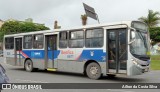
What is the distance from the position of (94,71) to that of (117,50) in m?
1.94

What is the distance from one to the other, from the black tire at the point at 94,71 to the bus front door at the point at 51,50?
3090 millimetres

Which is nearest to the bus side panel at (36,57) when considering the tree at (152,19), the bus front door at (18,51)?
the bus front door at (18,51)

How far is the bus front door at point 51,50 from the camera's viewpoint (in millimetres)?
18294

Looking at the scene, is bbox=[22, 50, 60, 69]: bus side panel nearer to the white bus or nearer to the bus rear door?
the white bus

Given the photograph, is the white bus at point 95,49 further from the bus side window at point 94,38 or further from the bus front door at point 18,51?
the bus front door at point 18,51

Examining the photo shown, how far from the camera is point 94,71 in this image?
15547 millimetres

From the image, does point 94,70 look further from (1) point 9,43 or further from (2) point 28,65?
(1) point 9,43

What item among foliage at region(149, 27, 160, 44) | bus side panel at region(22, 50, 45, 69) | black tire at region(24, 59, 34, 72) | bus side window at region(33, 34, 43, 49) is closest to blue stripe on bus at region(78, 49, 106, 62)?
bus side panel at region(22, 50, 45, 69)

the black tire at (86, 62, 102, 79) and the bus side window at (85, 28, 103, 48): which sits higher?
the bus side window at (85, 28, 103, 48)

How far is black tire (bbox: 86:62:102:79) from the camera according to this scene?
50.3 ft

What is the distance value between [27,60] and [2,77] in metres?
14.8

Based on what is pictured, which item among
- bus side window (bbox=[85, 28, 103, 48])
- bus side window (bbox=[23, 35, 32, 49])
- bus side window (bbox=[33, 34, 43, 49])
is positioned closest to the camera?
bus side window (bbox=[85, 28, 103, 48])

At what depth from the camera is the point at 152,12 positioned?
5897cm

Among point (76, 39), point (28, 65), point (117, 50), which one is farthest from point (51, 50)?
point (117, 50)
